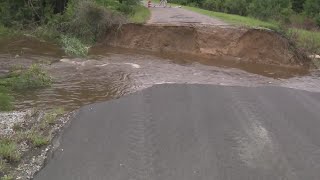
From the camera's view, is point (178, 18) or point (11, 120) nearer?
point (11, 120)

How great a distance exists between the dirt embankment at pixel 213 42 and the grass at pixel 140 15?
53cm

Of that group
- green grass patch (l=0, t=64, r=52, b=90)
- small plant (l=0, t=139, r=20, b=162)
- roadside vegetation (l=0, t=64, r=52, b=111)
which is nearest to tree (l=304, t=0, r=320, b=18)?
roadside vegetation (l=0, t=64, r=52, b=111)

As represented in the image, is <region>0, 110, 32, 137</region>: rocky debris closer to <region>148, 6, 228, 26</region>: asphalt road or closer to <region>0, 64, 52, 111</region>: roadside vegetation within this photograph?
<region>0, 64, 52, 111</region>: roadside vegetation

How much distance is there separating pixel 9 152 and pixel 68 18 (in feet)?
52.7

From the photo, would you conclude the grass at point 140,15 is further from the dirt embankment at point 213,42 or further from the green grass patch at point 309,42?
the green grass patch at point 309,42

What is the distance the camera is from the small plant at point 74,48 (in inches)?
798

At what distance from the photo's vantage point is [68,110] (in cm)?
1336

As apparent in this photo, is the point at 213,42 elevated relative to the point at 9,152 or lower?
elevated

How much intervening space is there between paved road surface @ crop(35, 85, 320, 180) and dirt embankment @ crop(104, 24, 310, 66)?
7112 millimetres

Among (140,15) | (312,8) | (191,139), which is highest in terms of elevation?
(312,8)

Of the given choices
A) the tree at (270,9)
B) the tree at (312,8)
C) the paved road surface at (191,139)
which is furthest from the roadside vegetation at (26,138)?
the tree at (312,8)

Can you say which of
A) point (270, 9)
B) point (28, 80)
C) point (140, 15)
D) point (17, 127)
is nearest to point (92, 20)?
point (140, 15)

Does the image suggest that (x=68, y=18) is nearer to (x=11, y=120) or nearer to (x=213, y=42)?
(x=213, y=42)

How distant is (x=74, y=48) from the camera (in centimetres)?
2070
